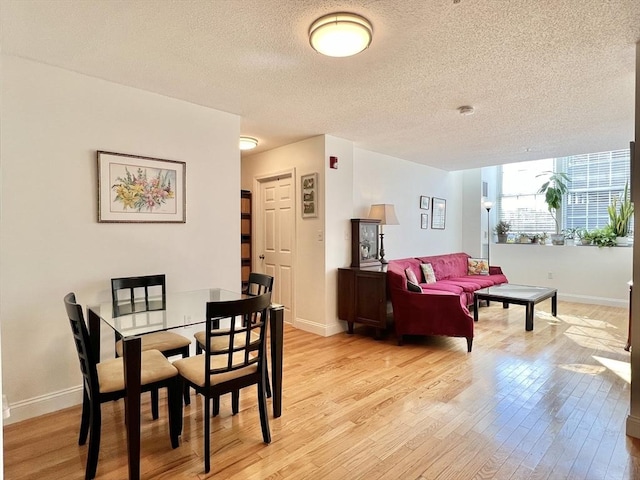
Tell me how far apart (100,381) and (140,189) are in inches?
62.3

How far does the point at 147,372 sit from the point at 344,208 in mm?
3063

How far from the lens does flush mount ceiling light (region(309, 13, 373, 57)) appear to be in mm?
1987

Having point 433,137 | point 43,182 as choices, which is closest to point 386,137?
point 433,137

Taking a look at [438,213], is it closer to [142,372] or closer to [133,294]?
[133,294]

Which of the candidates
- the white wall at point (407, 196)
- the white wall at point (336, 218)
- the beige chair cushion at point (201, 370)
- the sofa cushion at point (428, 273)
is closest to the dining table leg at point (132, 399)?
the beige chair cushion at point (201, 370)

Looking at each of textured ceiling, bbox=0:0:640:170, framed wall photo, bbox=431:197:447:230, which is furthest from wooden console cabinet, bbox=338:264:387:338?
framed wall photo, bbox=431:197:447:230

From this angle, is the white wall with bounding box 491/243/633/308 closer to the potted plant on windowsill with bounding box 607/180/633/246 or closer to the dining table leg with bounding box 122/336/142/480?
the potted plant on windowsill with bounding box 607/180/633/246

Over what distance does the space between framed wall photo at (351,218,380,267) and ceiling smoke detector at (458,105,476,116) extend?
170cm

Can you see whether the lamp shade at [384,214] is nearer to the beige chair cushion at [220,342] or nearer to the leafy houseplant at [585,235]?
the beige chair cushion at [220,342]

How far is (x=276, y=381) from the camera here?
2.49 metres

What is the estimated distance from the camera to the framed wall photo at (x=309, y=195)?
4.42m

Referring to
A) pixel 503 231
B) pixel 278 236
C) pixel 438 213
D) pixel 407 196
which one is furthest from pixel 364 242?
pixel 503 231

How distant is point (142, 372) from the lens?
2.07 m

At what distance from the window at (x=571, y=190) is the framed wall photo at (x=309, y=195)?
15.7ft
